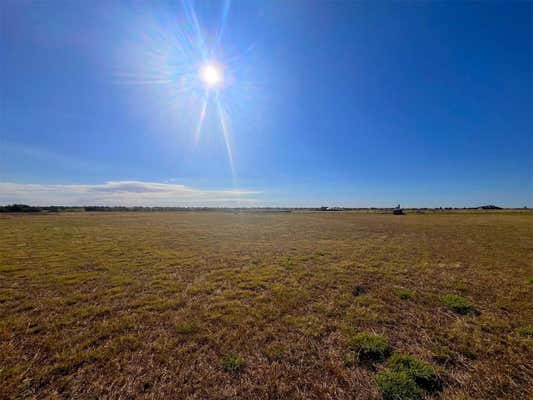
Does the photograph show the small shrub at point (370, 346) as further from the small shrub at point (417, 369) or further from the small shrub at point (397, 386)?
the small shrub at point (397, 386)

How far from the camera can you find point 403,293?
6.53m

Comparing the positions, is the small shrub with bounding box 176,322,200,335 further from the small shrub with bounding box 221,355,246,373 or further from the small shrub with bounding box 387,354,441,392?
A: the small shrub with bounding box 387,354,441,392

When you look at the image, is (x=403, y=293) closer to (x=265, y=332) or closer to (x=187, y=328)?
(x=265, y=332)

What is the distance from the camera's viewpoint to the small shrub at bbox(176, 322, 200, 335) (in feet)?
14.9

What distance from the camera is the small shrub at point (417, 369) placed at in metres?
3.24

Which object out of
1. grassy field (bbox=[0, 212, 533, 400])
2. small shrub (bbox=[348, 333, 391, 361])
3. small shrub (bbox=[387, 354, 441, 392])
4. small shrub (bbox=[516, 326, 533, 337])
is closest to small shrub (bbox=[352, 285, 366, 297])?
grassy field (bbox=[0, 212, 533, 400])

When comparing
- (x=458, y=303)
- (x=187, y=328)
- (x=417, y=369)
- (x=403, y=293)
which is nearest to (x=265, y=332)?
(x=187, y=328)

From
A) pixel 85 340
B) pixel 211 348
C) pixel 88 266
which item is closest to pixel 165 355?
pixel 211 348

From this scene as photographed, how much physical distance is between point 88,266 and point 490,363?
13.3m

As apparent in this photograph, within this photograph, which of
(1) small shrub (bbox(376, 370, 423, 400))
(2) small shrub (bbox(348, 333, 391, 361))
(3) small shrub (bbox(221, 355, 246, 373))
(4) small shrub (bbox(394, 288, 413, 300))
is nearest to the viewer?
(1) small shrub (bbox(376, 370, 423, 400))

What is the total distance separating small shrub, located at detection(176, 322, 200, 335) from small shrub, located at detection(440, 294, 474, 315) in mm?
6792

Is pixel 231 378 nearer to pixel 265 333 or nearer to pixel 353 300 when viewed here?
pixel 265 333

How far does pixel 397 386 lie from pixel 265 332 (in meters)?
2.46

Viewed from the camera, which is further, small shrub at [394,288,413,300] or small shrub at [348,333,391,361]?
small shrub at [394,288,413,300]
